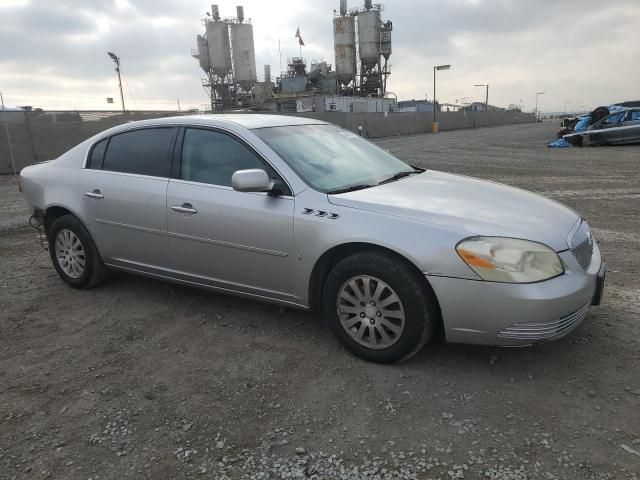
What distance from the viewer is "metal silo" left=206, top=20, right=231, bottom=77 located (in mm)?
64500

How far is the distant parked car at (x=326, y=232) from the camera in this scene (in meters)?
2.84

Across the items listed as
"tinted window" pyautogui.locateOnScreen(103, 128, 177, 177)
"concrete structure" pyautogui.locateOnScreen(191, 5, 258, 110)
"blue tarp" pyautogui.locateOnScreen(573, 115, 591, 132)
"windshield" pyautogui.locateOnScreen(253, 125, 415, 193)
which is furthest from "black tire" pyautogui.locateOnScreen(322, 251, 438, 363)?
"concrete structure" pyautogui.locateOnScreen(191, 5, 258, 110)

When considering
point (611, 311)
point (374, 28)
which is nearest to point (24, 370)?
point (611, 311)

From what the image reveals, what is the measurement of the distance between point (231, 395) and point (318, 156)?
1.82 meters

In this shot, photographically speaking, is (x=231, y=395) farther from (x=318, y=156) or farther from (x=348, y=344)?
(x=318, y=156)

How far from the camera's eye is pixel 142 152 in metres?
4.20

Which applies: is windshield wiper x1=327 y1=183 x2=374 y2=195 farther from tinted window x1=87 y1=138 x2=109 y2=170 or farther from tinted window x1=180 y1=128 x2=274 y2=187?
tinted window x1=87 y1=138 x2=109 y2=170

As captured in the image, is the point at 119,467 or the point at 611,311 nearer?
the point at 119,467

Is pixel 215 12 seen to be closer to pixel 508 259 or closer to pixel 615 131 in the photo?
pixel 615 131

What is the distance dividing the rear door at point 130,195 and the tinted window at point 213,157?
0.58 feet

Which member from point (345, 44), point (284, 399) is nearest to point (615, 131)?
point (284, 399)

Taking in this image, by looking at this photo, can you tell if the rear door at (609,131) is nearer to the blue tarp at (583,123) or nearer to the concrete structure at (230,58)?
the blue tarp at (583,123)

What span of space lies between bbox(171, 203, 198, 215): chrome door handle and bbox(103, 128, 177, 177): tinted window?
33 cm

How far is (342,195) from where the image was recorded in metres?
3.32
